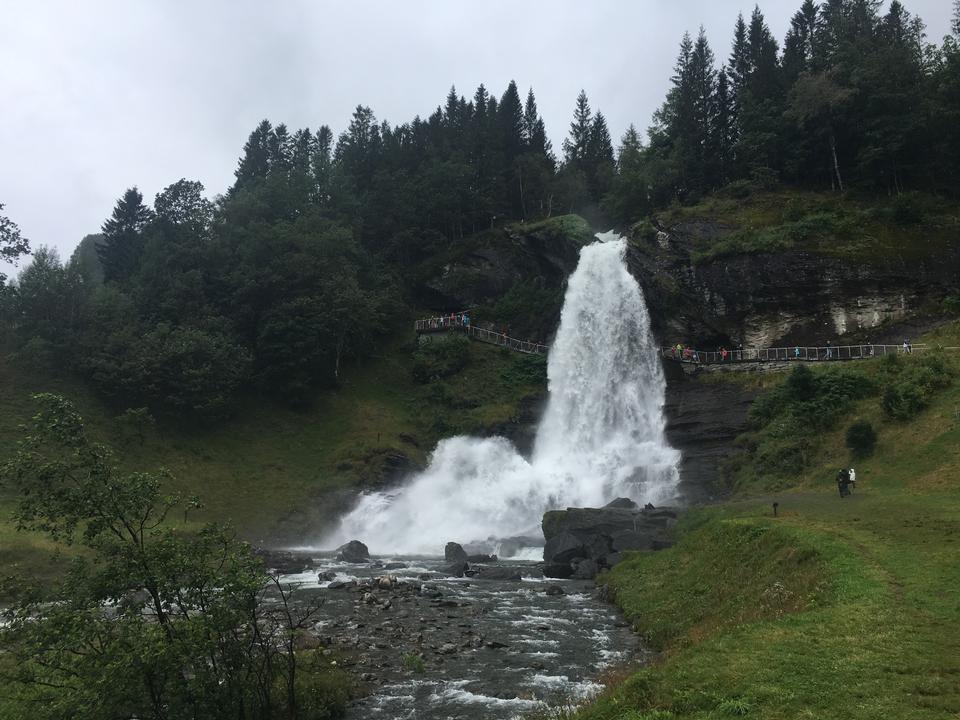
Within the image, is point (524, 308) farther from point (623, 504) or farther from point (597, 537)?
point (597, 537)

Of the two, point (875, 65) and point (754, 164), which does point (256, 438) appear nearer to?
point (754, 164)

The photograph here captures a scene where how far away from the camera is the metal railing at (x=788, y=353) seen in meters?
36.5

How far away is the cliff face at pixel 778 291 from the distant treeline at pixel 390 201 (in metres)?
11.2

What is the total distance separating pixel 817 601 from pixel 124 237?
3134 inches

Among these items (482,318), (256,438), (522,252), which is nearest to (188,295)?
(256,438)

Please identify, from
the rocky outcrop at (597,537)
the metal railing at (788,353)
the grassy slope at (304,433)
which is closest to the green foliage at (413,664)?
the rocky outcrop at (597,537)

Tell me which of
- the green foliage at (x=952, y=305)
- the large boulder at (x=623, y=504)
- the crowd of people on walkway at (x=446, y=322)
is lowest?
the large boulder at (x=623, y=504)

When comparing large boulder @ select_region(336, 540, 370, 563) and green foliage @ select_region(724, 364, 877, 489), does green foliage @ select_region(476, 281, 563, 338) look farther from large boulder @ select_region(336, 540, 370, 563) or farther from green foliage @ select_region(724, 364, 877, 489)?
large boulder @ select_region(336, 540, 370, 563)

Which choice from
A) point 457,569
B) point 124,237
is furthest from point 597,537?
point 124,237

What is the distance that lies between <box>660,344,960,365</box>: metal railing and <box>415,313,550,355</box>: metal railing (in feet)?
41.1

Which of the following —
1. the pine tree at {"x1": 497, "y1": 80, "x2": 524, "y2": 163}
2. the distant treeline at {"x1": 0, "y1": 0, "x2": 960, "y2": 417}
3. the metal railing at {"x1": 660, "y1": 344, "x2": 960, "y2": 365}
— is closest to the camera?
the metal railing at {"x1": 660, "y1": 344, "x2": 960, "y2": 365}

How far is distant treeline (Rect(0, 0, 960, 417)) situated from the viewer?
44219 millimetres

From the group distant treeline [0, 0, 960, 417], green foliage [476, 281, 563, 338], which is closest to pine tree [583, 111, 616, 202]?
distant treeline [0, 0, 960, 417]

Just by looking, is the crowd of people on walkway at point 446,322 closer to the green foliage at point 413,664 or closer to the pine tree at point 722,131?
the pine tree at point 722,131
